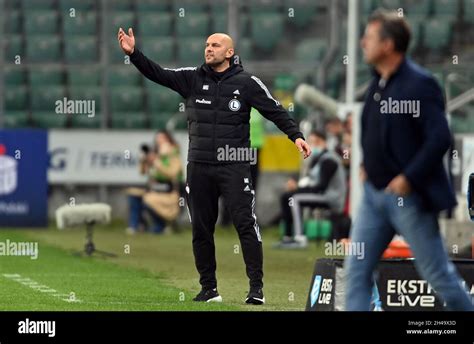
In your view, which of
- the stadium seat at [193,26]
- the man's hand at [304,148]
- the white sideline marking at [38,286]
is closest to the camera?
the man's hand at [304,148]

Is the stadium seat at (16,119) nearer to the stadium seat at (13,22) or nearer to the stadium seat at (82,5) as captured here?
the stadium seat at (13,22)

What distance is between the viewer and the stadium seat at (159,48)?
87.7ft

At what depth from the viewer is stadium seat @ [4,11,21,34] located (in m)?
26.8

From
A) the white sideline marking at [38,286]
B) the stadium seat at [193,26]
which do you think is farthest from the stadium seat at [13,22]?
the white sideline marking at [38,286]

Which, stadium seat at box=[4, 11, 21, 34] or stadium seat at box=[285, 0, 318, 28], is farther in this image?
stadium seat at box=[4, 11, 21, 34]

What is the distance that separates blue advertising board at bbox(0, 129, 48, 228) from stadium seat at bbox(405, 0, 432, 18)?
6598 mm

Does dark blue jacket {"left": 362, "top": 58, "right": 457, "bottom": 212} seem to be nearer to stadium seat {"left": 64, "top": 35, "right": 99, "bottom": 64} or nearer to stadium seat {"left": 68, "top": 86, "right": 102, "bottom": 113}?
stadium seat {"left": 68, "top": 86, "right": 102, "bottom": 113}

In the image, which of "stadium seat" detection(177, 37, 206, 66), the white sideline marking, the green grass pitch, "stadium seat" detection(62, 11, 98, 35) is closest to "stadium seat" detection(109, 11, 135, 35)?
"stadium seat" detection(62, 11, 98, 35)

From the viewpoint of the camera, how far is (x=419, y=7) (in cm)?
2619

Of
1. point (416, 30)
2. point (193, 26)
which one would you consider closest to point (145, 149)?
point (193, 26)

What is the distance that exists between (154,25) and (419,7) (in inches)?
180

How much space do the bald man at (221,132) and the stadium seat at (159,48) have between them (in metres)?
14.2
